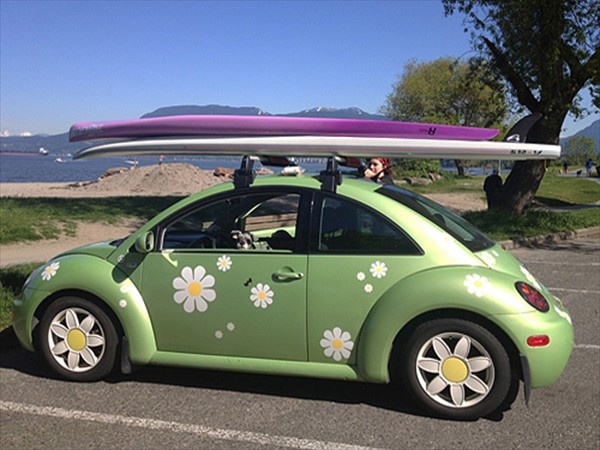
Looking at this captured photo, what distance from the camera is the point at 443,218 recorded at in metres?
4.53

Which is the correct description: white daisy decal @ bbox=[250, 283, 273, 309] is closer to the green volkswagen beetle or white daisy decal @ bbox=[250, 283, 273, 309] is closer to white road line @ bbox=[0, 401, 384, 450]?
the green volkswagen beetle

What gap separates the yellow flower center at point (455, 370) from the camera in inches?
154

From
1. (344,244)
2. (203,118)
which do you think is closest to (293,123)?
(203,118)

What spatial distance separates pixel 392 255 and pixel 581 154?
8990 cm

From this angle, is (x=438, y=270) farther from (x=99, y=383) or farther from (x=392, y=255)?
(x=99, y=383)

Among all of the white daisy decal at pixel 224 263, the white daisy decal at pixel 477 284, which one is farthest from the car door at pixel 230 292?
the white daisy decal at pixel 477 284

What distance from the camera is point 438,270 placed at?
4.00 m

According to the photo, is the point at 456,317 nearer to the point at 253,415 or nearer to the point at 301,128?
the point at 253,415

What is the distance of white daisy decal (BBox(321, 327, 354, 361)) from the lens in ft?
13.4

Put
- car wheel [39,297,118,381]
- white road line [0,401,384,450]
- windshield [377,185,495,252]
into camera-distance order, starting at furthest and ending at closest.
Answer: car wheel [39,297,118,381] < windshield [377,185,495,252] < white road line [0,401,384,450]

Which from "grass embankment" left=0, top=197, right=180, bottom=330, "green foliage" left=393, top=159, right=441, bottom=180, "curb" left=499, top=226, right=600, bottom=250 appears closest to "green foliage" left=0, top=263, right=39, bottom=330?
"grass embankment" left=0, top=197, right=180, bottom=330

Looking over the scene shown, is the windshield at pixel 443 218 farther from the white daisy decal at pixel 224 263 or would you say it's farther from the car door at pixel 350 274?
the white daisy decal at pixel 224 263

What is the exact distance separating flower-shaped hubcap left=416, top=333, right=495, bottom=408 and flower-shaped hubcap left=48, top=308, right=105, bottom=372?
232 cm

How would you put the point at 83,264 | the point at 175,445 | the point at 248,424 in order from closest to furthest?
the point at 175,445
the point at 248,424
the point at 83,264
